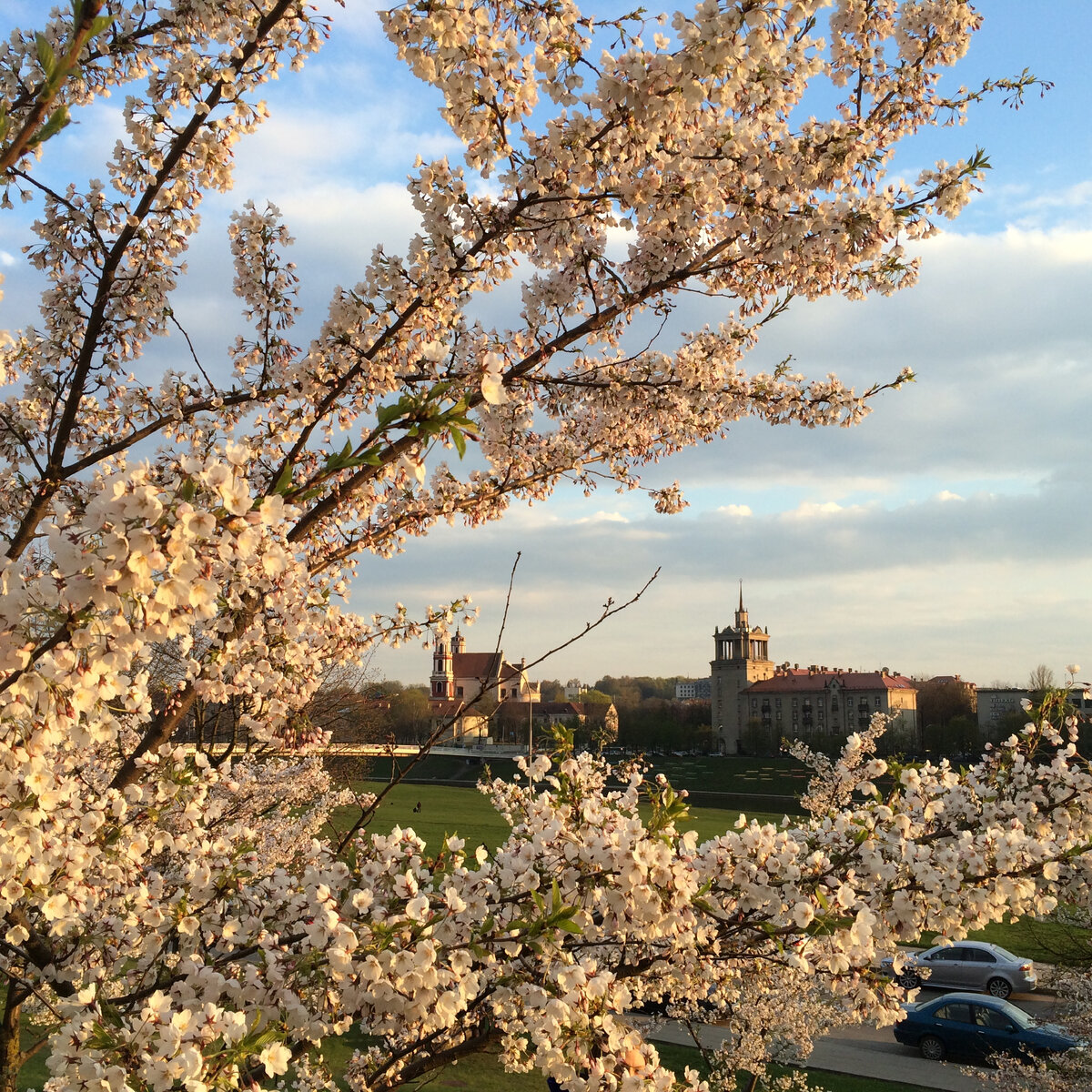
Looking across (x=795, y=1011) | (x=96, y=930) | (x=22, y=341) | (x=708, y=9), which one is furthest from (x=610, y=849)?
(x=795, y=1011)

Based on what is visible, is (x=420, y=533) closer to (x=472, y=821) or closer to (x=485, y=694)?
(x=485, y=694)

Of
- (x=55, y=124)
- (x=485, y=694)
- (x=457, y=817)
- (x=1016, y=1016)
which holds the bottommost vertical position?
(x=457, y=817)

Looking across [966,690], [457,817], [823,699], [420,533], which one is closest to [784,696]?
[823,699]

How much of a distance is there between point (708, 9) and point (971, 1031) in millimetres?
18289

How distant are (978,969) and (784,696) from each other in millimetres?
98974

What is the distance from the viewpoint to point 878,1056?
16.7 m

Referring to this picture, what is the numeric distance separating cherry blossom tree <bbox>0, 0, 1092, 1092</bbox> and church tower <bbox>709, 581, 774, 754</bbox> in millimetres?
114031

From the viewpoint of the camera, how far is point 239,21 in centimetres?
406

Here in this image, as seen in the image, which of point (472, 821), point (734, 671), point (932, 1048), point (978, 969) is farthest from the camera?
point (734, 671)

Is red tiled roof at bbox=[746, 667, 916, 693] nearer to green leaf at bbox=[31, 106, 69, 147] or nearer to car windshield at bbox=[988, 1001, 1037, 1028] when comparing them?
car windshield at bbox=[988, 1001, 1037, 1028]

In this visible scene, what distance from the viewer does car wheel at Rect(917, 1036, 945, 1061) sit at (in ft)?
53.4

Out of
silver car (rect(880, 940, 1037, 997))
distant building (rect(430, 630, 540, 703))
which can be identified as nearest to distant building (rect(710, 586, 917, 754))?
silver car (rect(880, 940, 1037, 997))

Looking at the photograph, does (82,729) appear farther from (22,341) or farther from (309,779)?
(309,779)

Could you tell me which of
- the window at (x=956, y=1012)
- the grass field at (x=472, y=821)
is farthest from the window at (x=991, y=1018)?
the grass field at (x=472, y=821)
